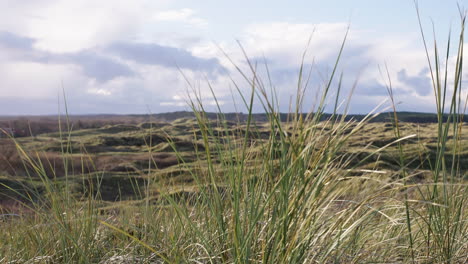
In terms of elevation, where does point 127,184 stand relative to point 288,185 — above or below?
below

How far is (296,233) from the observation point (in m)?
1.50

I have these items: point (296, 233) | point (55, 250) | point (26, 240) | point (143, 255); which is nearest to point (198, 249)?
point (143, 255)

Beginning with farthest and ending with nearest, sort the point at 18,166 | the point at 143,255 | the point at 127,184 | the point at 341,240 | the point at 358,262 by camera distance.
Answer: the point at 18,166 → the point at 127,184 → the point at 143,255 → the point at 358,262 → the point at 341,240

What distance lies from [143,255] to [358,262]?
1.00 m

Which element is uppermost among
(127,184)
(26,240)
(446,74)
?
(446,74)

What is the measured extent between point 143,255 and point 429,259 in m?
1.31

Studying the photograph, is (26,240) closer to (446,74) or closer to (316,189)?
(316,189)

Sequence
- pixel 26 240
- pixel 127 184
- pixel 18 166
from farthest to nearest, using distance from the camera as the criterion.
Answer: pixel 18 166, pixel 127 184, pixel 26 240

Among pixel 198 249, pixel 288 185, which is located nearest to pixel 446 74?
pixel 288 185

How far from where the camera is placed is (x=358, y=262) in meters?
1.86

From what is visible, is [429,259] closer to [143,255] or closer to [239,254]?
[239,254]

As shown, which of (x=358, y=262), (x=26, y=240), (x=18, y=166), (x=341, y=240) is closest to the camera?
(x=341, y=240)

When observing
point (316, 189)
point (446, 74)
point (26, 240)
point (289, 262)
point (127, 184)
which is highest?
point (446, 74)

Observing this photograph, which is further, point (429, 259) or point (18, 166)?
point (18, 166)
